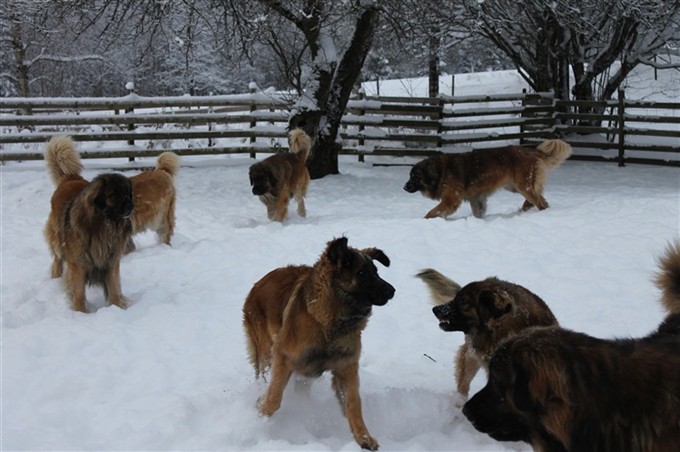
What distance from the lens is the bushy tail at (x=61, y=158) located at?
784 centimetres

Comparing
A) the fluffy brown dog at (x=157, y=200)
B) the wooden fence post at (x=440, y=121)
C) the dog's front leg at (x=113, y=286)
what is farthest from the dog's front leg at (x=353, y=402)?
the wooden fence post at (x=440, y=121)

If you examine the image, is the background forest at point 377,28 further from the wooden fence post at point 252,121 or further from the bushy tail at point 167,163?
the bushy tail at point 167,163

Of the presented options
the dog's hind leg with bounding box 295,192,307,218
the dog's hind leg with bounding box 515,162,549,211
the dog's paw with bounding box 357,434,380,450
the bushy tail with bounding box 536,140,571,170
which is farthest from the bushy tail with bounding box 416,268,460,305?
the bushy tail with bounding box 536,140,571,170

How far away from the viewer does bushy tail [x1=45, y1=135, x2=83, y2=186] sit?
7844 mm

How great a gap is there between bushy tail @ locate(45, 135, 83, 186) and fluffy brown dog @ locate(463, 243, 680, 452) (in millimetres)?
7007

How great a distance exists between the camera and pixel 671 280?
406 centimetres

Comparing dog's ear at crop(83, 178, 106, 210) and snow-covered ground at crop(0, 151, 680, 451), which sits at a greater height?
dog's ear at crop(83, 178, 106, 210)

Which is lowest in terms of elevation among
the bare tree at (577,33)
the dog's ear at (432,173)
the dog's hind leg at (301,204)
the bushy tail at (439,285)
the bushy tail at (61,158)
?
the dog's hind leg at (301,204)

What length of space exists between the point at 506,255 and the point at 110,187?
490cm

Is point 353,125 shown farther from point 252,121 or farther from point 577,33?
point 577,33

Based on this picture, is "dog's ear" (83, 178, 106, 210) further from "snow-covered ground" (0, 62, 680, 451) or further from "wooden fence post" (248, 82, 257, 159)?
"wooden fence post" (248, 82, 257, 159)

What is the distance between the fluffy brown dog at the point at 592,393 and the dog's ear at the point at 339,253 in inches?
58.1

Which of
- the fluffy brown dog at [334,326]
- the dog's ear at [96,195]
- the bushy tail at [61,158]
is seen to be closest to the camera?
the fluffy brown dog at [334,326]

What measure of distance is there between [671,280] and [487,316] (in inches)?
52.8
